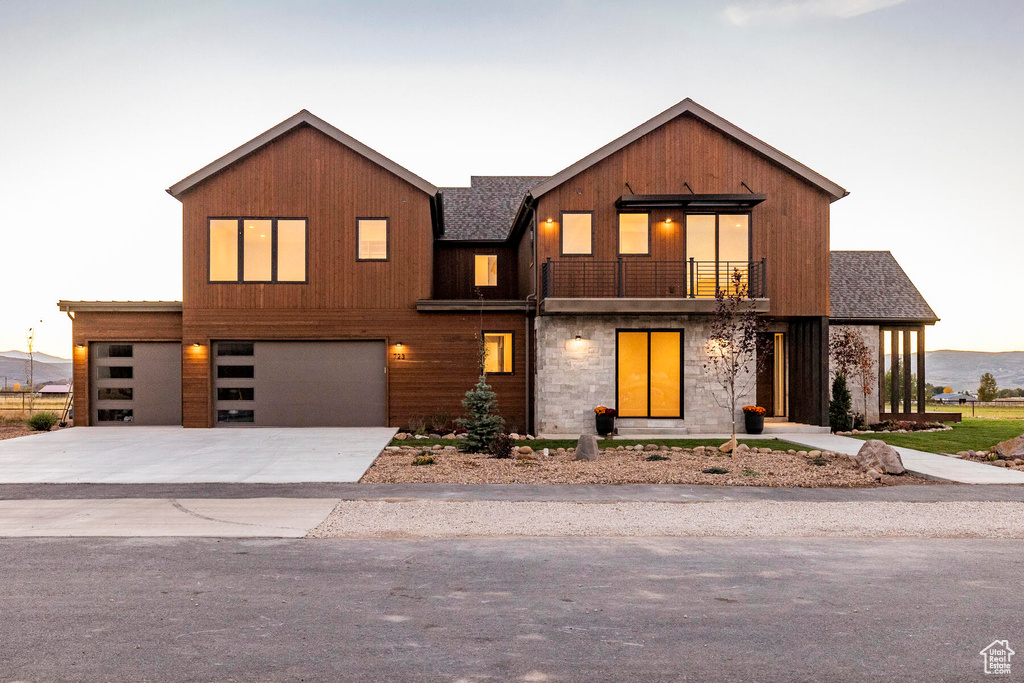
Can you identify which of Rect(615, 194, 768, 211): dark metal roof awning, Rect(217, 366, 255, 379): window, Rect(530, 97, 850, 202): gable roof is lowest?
Rect(217, 366, 255, 379): window

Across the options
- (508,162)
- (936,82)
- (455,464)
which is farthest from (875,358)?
(508,162)

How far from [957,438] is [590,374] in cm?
1004

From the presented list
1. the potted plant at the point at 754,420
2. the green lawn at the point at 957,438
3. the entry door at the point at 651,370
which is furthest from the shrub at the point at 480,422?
the green lawn at the point at 957,438

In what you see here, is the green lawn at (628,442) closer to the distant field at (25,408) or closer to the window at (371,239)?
the window at (371,239)

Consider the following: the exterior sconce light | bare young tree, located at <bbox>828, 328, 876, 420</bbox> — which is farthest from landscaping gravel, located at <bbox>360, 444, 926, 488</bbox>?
bare young tree, located at <bbox>828, 328, 876, 420</bbox>

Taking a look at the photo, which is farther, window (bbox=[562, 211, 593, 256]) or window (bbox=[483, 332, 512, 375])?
window (bbox=[483, 332, 512, 375])

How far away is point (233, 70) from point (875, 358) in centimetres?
2600

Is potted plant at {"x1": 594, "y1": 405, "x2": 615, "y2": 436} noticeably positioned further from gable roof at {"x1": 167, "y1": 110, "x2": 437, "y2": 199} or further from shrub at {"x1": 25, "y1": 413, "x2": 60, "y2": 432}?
shrub at {"x1": 25, "y1": 413, "x2": 60, "y2": 432}

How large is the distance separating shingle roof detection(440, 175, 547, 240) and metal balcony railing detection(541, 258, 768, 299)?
5166mm

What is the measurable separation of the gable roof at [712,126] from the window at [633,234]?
1.82 meters

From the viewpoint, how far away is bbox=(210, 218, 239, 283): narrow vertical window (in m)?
17.4

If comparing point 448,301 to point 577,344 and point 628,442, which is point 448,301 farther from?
point 628,442

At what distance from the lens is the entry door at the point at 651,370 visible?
52.7ft

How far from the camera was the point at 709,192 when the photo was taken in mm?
16406
